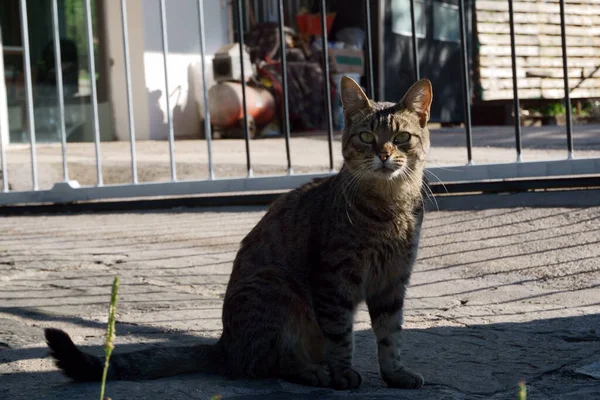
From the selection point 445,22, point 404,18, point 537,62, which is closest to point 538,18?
point 537,62

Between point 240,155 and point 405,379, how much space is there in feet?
18.8

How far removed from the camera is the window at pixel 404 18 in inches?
514

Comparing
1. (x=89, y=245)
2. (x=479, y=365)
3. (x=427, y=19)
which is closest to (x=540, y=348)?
(x=479, y=365)

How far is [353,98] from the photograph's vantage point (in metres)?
3.17

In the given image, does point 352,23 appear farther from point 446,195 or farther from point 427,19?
point 446,195

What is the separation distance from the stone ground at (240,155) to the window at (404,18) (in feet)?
11.4

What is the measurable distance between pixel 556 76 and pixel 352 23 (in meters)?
3.43

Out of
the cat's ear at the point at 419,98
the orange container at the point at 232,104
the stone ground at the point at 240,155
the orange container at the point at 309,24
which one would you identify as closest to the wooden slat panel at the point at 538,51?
the orange container at the point at 309,24

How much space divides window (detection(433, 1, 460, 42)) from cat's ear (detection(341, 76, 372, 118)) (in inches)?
434

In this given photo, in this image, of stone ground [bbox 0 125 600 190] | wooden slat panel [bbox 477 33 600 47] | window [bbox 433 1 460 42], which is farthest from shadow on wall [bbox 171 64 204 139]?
wooden slat panel [bbox 477 33 600 47]

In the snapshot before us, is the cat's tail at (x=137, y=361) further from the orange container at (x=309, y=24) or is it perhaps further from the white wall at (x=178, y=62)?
the orange container at (x=309, y=24)

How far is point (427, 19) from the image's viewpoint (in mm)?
13688

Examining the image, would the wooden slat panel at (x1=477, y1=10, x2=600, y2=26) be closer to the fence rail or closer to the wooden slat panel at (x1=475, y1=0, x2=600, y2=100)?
the wooden slat panel at (x1=475, y1=0, x2=600, y2=100)

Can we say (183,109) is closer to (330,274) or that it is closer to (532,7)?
(532,7)
